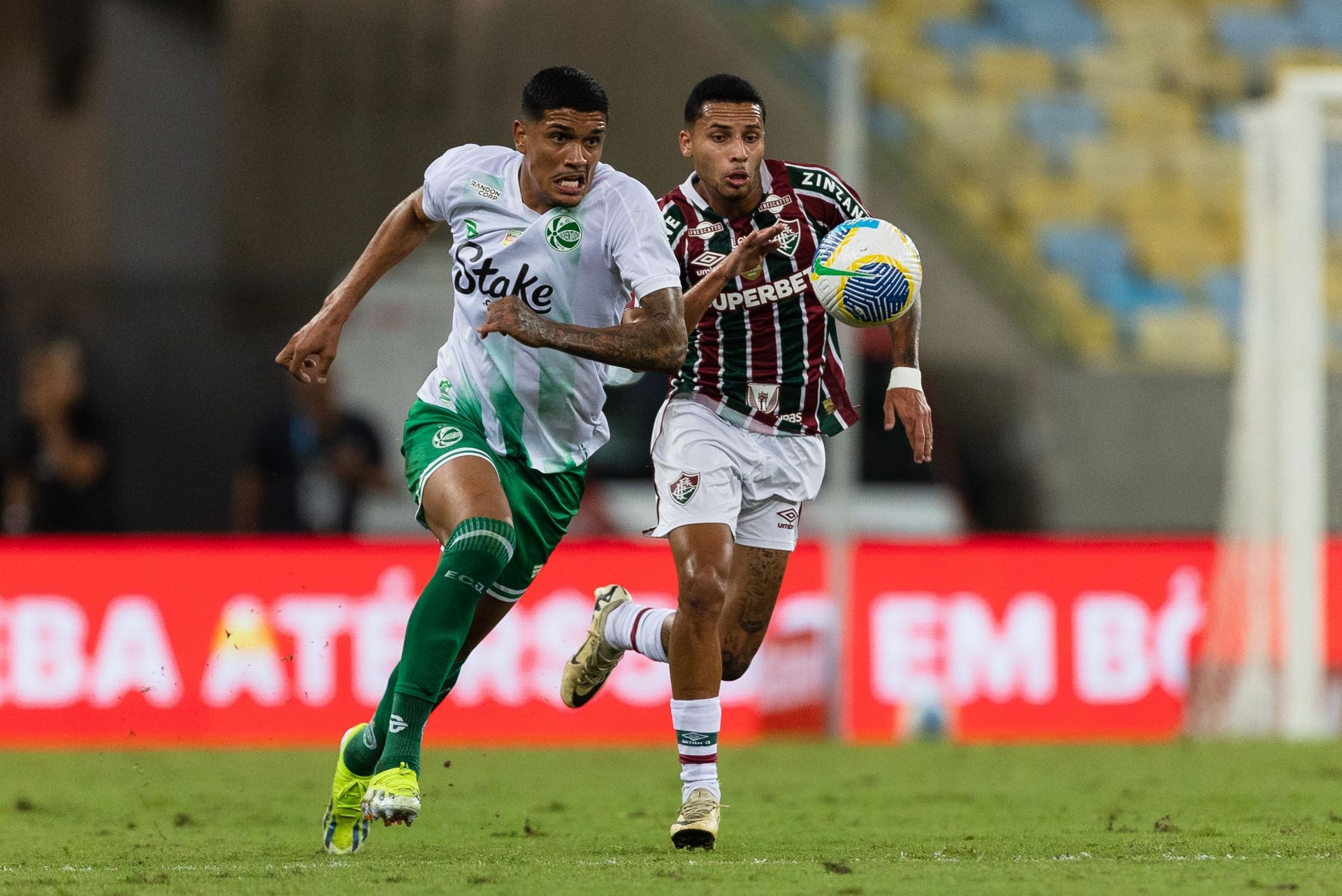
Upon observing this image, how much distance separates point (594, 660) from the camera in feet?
24.8

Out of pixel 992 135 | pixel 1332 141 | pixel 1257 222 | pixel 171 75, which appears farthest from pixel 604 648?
pixel 171 75

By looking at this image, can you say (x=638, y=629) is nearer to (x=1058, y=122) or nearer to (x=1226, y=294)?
(x=1226, y=294)

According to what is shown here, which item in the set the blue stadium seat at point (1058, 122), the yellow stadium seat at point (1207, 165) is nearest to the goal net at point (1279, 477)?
the blue stadium seat at point (1058, 122)

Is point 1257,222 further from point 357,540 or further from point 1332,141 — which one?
point 357,540

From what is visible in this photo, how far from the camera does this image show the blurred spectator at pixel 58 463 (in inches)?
529

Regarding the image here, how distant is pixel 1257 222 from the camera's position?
12797 millimetres

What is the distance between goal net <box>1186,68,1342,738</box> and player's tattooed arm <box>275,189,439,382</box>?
6.93m

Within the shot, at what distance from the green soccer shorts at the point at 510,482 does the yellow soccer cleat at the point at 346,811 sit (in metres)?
0.70

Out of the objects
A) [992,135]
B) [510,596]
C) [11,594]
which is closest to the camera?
[510,596]

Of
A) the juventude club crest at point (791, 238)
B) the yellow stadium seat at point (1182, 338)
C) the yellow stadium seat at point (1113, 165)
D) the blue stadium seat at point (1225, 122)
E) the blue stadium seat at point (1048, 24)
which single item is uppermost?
the blue stadium seat at point (1048, 24)

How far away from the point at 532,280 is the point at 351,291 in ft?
1.99

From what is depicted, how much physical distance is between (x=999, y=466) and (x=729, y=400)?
8779 mm

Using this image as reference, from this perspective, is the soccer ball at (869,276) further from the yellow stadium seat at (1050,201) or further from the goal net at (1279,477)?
the yellow stadium seat at (1050,201)

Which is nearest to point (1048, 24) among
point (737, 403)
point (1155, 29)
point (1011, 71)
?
point (1011, 71)
